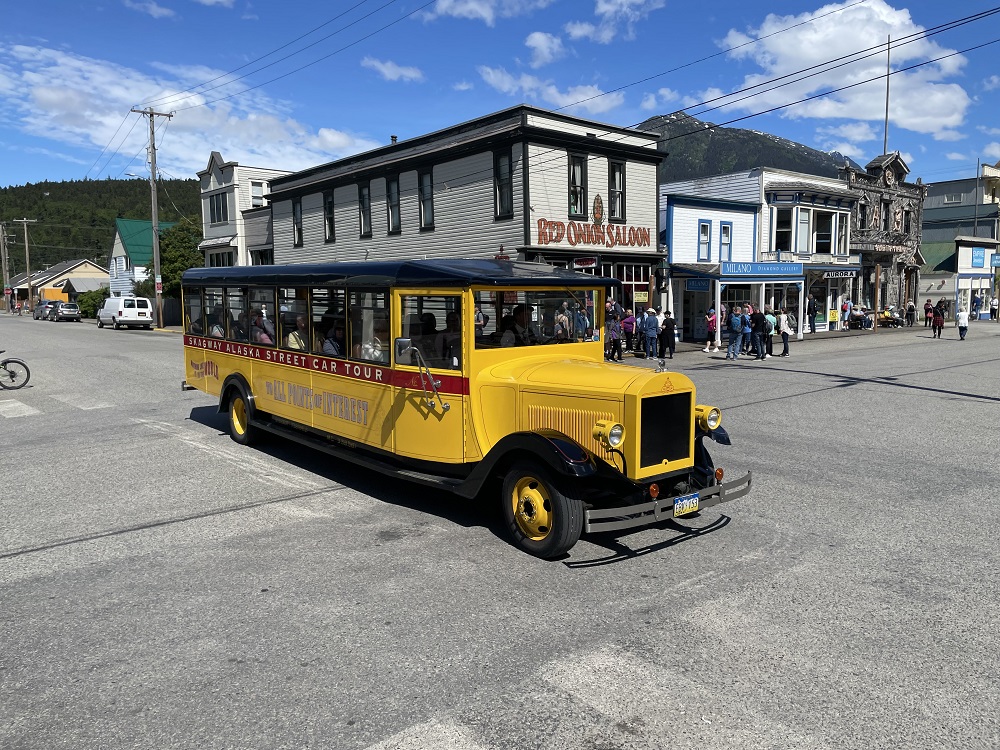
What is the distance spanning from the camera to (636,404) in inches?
225

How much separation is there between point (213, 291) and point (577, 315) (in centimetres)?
597

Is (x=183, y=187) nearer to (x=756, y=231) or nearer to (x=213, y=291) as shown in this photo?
(x=756, y=231)

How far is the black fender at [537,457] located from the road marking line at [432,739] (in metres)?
2.24

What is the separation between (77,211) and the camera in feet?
375

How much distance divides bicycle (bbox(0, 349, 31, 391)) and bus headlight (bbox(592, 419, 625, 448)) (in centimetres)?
1518

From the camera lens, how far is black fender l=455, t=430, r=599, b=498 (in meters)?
5.61

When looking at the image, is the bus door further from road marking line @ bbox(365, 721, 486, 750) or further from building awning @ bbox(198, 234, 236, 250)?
building awning @ bbox(198, 234, 236, 250)

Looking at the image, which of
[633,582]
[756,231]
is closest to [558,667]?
[633,582]

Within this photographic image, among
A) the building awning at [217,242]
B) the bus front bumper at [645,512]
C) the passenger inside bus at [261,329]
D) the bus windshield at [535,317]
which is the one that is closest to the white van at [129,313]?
the building awning at [217,242]

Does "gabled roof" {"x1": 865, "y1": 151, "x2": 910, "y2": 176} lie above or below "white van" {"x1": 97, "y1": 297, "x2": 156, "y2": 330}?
above

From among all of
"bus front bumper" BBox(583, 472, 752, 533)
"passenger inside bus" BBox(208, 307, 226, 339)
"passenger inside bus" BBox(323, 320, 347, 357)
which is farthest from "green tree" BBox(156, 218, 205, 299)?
"bus front bumper" BBox(583, 472, 752, 533)

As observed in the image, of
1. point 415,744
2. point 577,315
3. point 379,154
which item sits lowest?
point 415,744

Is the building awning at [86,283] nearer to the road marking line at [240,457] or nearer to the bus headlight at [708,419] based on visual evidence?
the road marking line at [240,457]

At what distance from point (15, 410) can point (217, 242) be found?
29.2m
